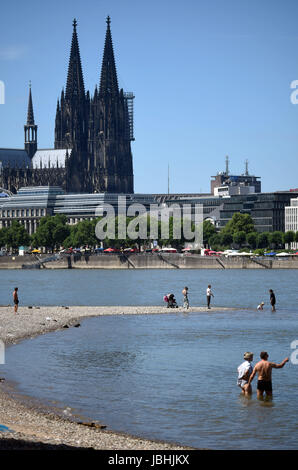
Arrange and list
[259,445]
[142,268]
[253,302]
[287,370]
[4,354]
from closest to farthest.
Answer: [259,445] < [287,370] < [4,354] < [253,302] < [142,268]

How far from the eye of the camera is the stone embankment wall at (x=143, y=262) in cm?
15000

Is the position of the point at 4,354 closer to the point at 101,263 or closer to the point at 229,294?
the point at 229,294

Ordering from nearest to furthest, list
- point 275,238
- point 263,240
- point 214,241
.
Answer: point 263,240 → point 275,238 → point 214,241

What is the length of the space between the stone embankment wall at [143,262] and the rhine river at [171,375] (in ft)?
309

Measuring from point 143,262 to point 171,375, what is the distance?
428ft

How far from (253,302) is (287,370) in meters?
37.6

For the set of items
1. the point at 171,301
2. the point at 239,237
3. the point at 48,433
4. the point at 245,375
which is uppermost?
the point at 239,237

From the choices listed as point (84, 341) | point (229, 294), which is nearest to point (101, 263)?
point (229, 294)

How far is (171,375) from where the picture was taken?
3139 centimetres

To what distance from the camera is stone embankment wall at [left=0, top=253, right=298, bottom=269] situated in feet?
492

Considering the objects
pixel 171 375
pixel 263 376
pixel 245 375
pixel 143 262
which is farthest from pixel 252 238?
pixel 263 376

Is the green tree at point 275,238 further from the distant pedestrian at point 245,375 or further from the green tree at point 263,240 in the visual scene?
the distant pedestrian at point 245,375

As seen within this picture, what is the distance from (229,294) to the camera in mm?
80062

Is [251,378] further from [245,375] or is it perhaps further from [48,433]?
[48,433]
